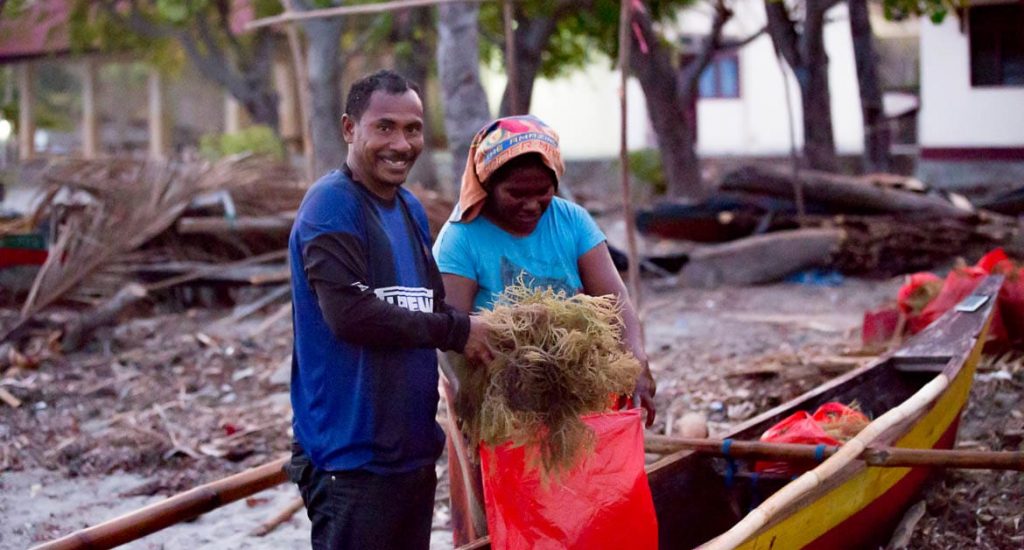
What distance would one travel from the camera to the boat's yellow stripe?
3.61 m

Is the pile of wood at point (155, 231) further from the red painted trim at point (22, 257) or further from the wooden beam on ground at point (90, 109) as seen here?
the wooden beam on ground at point (90, 109)

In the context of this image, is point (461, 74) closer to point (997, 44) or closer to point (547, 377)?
point (547, 377)

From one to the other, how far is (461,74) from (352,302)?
20.6ft

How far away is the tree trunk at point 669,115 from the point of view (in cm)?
1484

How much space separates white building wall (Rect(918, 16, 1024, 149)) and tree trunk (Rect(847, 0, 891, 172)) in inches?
62.3

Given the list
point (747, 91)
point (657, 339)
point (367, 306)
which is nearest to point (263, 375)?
point (657, 339)

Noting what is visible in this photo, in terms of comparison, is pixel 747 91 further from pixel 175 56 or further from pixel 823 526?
pixel 823 526

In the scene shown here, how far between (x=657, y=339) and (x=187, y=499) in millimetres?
6067

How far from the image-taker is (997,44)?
704 inches

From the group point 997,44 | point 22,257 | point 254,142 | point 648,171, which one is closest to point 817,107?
point 997,44

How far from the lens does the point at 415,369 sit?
9.78 feet

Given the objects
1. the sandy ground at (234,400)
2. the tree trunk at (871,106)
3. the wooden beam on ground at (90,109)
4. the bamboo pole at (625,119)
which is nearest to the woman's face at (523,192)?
the sandy ground at (234,400)

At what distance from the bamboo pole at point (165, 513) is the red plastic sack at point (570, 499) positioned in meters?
0.84

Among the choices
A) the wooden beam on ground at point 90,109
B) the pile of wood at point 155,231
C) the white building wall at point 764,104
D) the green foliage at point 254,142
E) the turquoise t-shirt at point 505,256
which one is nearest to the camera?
the turquoise t-shirt at point 505,256
